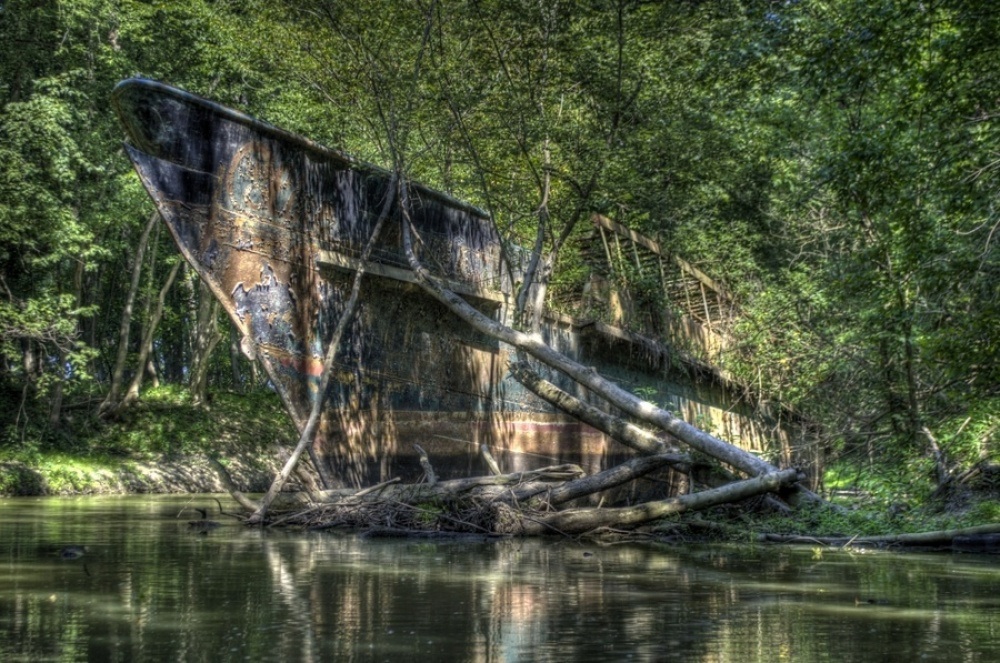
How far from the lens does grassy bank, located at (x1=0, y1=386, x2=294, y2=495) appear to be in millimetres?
17547

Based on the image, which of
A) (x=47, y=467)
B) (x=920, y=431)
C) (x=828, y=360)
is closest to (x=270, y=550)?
(x=920, y=431)

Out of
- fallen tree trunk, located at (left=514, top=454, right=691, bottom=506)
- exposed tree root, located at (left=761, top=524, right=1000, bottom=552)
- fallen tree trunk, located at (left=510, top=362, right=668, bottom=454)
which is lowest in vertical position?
exposed tree root, located at (left=761, top=524, right=1000, bottom=552)

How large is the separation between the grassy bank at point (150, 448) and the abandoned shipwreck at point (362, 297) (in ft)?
29.2

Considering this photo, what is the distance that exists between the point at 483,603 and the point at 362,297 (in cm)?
720

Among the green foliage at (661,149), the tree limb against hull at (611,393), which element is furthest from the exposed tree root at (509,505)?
the green foliage at (661,149)

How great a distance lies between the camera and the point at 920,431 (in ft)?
34.7

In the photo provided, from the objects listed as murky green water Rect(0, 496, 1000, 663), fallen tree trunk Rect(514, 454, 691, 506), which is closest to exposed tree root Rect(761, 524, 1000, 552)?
murky green water Rect(0, 496, 1000, 663)

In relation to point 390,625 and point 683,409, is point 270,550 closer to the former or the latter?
point 390,625

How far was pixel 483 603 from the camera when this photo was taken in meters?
4.64

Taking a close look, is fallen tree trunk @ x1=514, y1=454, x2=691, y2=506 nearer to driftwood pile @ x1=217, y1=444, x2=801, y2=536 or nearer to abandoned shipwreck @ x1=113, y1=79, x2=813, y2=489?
driftwood pile @ x1=217, y1=444, x2=801, y2=536

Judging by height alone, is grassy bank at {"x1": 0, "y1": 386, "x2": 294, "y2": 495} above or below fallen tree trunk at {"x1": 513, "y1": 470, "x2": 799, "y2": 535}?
above

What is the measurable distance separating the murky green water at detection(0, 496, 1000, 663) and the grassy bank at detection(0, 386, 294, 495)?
35.6 ft

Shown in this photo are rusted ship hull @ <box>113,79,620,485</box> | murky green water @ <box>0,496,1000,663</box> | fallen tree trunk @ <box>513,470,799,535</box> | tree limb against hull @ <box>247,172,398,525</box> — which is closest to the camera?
murky green water @ <box>0,496,1000,663</box>

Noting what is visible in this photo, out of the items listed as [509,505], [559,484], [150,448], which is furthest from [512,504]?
[150,448]
